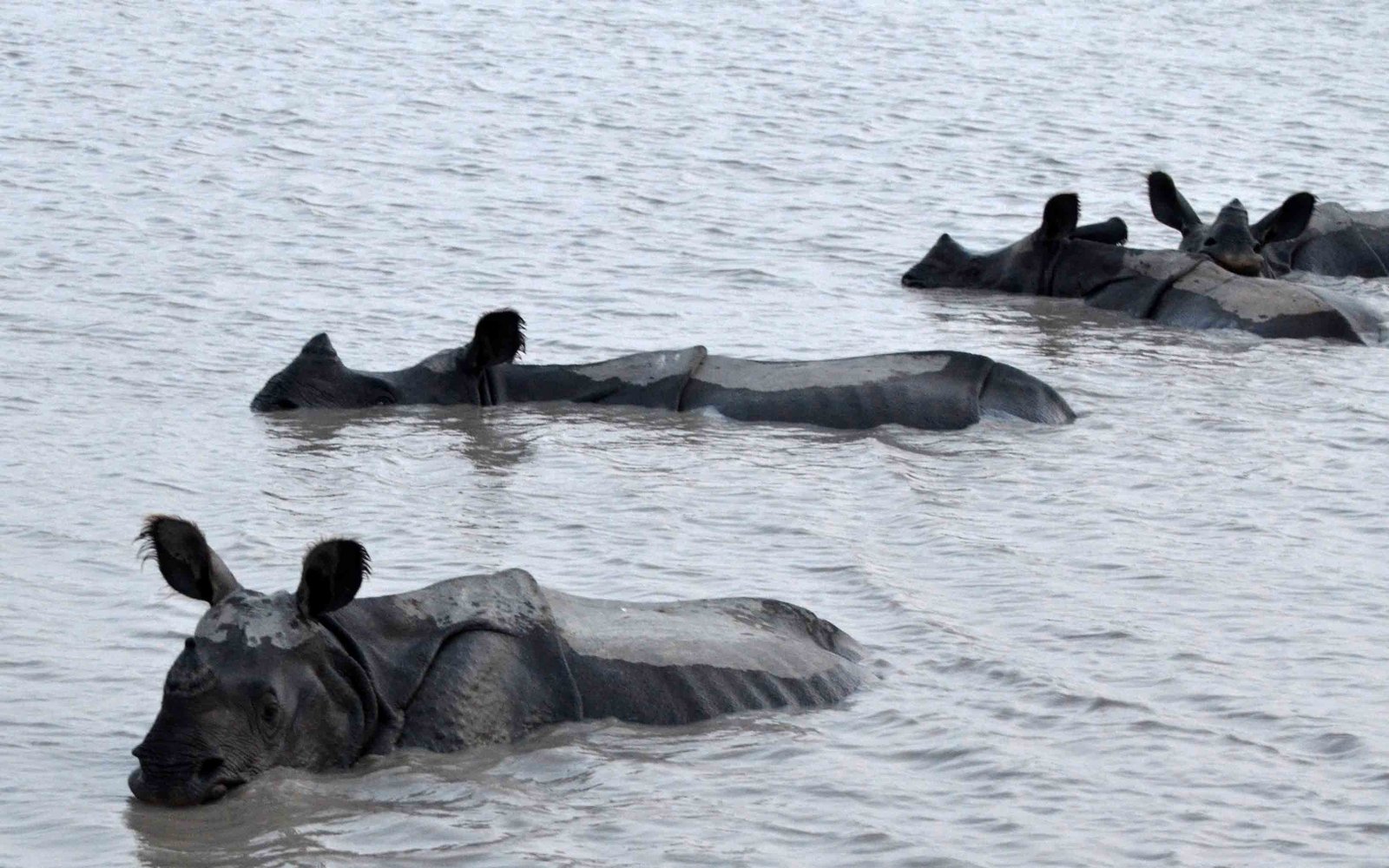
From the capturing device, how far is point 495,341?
37.9 feet

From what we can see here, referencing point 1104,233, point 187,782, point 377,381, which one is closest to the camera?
point 187,782

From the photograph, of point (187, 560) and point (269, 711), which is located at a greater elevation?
point (187, 560)

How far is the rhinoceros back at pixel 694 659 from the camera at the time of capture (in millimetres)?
6871

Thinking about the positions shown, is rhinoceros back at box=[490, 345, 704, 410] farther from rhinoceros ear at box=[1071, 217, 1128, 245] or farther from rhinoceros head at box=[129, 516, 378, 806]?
rhinoceros head at box=[129, 516, 378, 806]

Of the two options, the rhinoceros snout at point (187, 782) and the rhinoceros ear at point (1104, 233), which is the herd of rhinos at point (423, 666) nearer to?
the rhinoceros snout at point (187, 782)

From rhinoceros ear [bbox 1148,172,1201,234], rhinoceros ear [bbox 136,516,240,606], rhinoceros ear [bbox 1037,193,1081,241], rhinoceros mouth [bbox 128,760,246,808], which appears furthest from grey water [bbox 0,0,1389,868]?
rhinoceros ear [bbox 1148,172,1201,234]

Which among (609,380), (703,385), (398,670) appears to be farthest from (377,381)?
Result: (398,670)

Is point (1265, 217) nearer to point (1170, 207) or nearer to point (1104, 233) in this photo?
point (1170, 207)

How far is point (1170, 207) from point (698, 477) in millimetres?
6463

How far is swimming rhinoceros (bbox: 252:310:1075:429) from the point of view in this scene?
11.4 meters

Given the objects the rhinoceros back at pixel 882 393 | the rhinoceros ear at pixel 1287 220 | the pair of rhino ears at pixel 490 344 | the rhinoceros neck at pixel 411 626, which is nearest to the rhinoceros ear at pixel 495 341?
the pair of rhino ears at pixel 490 344

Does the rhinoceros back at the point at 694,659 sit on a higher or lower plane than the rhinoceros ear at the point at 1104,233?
lower

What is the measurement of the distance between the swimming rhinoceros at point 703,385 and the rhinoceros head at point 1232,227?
3839 mm

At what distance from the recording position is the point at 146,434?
11.0 m
